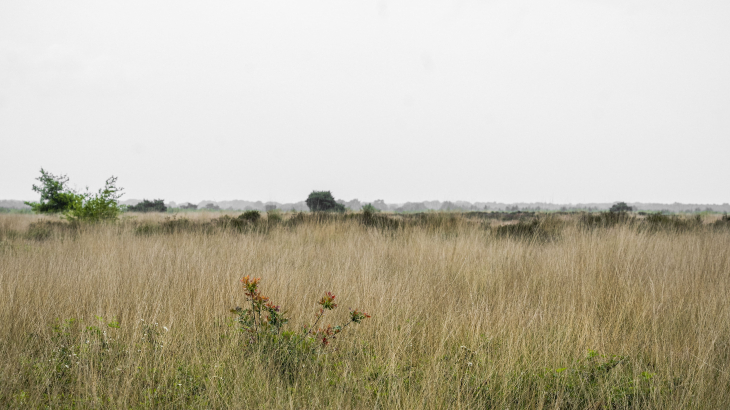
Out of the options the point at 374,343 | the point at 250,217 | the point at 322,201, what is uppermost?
the point at 322,201

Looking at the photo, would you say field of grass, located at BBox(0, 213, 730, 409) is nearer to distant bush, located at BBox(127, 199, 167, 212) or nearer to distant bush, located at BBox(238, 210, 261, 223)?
distant bush, located at BBox(238, 210, 261, 223)

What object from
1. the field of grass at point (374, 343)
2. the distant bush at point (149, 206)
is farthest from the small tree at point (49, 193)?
the distant bush at point (149, 206)

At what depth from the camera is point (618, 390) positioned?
7.29 ft

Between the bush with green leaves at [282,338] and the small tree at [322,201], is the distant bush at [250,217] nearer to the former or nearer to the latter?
the bush with green leaves at [282,338]

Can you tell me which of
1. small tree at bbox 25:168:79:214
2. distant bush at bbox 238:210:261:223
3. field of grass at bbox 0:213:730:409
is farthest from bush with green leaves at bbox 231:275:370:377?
small tree at bbox 25:168:79:214

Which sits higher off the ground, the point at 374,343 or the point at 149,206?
the point at 149,206

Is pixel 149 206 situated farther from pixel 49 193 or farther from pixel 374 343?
pixel 374 343

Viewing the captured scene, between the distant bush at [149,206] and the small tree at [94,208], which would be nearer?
the small tree at [94,208]

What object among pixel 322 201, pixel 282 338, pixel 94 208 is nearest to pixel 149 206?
pixel 322 201

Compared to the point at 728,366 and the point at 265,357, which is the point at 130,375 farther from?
the point at 728,366

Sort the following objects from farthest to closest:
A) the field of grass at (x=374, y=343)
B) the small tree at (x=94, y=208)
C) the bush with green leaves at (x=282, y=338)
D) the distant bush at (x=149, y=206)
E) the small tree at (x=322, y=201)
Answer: the distant bush at (x=149, y=206)
the small tree at (x=322, y=201)
the small tree at (x=94, y=208)
the bush with green leaves at (x=282, y=338)
the field of grass at (x=374, y=343)

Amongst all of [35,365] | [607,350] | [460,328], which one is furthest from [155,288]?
[607,350]

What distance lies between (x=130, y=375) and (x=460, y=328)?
220 centimetres

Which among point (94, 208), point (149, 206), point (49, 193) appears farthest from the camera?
point (149, 206)
